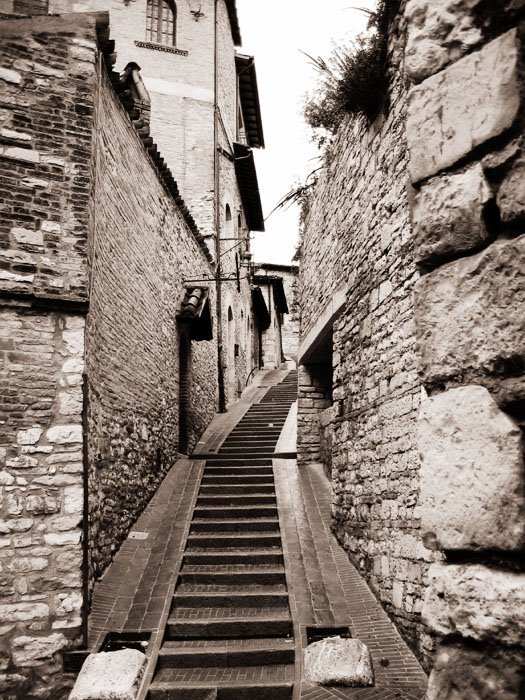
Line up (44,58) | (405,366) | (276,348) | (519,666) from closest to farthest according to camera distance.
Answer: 1. (519,666)
2. (405,366)
3. (44,58)
4. (276,348)

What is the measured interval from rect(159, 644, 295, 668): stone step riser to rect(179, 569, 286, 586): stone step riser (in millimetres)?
1163

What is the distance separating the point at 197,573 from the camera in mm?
6148

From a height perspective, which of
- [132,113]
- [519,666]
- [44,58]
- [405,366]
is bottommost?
[519,666]

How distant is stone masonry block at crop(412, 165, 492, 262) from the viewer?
1512 millimetres

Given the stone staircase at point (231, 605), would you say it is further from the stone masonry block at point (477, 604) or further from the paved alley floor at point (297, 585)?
the stone masonry block at point (477, 604)

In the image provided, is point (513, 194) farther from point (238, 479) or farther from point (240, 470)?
point (240, 470)

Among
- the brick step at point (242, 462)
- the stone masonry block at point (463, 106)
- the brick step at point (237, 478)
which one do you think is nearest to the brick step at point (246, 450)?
the brick step at point (242, 462)

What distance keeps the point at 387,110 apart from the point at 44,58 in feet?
10.9

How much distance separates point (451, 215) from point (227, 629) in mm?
4967

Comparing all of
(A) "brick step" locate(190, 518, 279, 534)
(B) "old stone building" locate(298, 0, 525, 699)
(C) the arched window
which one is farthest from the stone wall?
(C) the arched window

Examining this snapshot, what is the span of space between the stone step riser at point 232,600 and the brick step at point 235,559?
71cm

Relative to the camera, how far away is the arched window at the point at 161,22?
15.8 m

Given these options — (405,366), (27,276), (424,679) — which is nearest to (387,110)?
(405,366)

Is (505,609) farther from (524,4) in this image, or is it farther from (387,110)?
(387,110)
